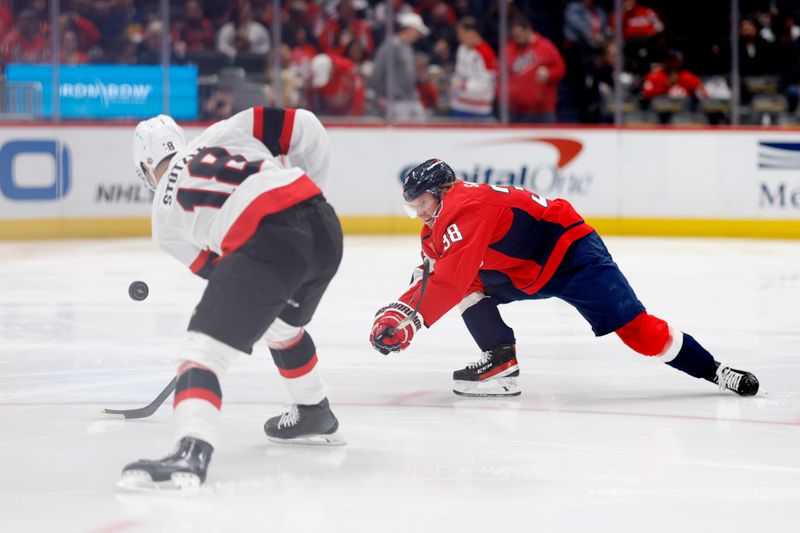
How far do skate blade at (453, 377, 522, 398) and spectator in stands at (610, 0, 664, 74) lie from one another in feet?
23.9

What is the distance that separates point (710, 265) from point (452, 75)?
334 cm

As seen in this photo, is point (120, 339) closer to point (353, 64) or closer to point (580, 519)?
point (580, 519)

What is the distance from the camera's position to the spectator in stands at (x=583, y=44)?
1116cm

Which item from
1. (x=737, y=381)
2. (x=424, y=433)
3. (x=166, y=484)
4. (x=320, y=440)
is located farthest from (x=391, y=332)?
(x=737, y=381)

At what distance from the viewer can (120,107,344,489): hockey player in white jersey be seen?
2.99m

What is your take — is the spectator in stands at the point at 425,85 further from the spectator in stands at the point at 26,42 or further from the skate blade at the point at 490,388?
the skate blade at the point at 490,388

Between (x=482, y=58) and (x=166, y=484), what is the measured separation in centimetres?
857

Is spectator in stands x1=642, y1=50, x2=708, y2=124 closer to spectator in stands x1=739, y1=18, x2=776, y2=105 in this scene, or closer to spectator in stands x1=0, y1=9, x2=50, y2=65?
spectator in stands x1=739, y1=18, x2=776, y2=105

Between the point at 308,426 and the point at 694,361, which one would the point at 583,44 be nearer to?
the point at 694,361

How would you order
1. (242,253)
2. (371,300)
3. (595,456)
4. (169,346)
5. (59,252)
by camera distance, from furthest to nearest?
(59,252) → (371,300) → (169,346) → (595,456) → (242,253)

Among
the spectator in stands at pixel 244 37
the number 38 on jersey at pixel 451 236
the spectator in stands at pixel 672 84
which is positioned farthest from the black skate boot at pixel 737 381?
the spectator in stands at pixel 244 37

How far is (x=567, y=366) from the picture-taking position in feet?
16.3

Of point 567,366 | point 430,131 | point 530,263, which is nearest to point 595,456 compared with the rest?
point 530,263

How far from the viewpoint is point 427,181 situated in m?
4.10
